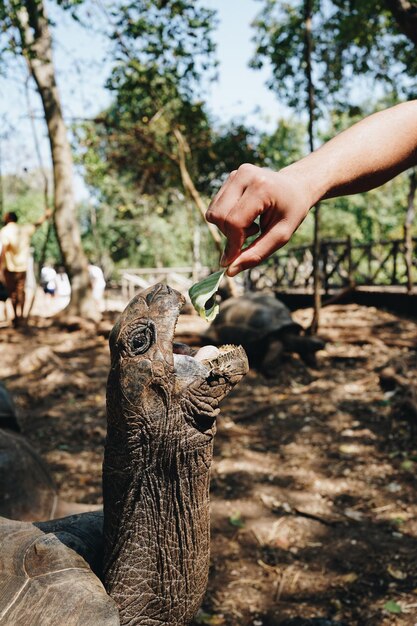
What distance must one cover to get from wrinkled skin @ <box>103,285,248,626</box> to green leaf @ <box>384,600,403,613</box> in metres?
1.40

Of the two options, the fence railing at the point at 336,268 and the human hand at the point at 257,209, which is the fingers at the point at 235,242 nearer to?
the human hand at the point at 257,209

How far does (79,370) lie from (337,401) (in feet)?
10.2

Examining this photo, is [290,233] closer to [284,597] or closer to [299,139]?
[284,597]

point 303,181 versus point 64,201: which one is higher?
point 64,201

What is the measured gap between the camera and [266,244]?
3.14 ft

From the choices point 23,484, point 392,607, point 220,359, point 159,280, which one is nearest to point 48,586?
point 220,359

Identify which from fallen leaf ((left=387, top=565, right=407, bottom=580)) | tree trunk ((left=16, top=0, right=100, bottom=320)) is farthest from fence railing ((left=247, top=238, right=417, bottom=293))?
fallen leaf ((left=387, top=565, right=407, bottom=580))

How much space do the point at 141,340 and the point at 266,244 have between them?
0.43 meters

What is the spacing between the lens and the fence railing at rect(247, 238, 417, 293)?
10812mm

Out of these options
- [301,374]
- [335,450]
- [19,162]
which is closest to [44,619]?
[335,450]

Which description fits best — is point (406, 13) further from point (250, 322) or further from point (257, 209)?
point (250, 322)

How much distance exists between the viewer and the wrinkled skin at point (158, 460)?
1260 millimetres

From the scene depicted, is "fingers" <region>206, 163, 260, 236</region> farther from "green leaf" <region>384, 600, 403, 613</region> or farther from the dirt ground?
"green leaf" <region>384, 600, 403, 613</region>

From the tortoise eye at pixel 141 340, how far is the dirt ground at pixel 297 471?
154 cm
